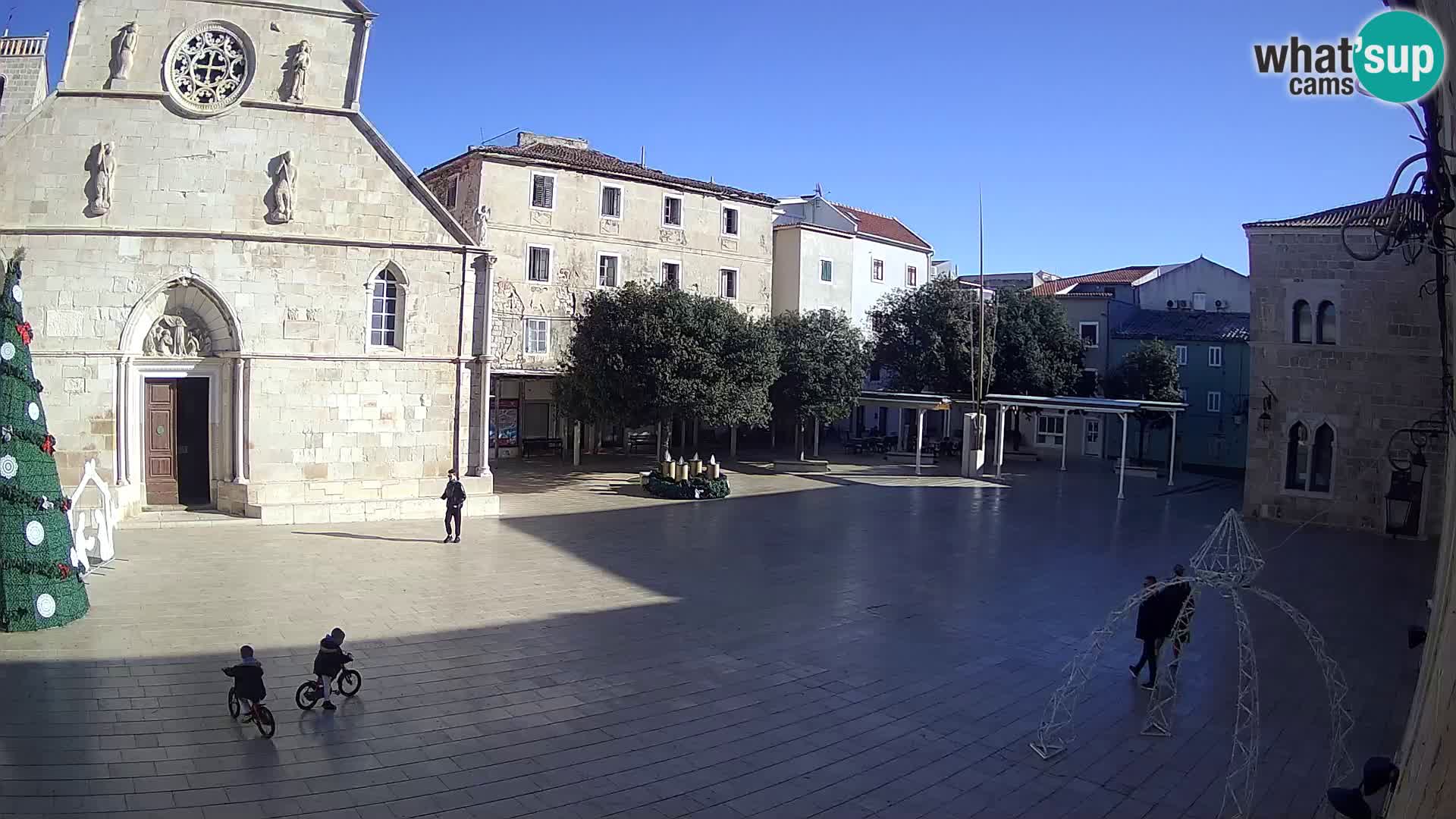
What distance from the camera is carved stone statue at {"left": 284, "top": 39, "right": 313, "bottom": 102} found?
2005 cm

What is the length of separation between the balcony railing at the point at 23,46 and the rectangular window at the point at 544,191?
1782 cm

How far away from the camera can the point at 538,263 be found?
32.2 metres

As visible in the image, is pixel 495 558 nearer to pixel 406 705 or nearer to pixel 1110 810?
pixel 406 705

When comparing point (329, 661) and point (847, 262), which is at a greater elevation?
point (847, 262)

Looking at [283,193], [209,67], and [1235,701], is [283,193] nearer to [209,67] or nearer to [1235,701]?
[209,67]

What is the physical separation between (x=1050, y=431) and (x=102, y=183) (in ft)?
134

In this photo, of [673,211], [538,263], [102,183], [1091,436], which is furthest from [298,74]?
[1091,436]

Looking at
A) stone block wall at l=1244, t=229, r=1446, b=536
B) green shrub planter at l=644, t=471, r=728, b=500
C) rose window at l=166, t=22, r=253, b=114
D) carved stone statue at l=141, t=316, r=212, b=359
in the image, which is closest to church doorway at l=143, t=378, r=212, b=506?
carved stone statue at l=141, t=316, r=212, b=359

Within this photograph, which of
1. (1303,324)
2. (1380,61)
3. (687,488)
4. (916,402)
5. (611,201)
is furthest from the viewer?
(916,402)

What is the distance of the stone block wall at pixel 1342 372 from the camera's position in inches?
904

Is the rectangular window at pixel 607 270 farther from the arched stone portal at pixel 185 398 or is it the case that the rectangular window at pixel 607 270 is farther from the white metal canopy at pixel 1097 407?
the arched stone portal at pixel 185 398

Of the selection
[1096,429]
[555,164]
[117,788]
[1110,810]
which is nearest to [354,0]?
[555,164]

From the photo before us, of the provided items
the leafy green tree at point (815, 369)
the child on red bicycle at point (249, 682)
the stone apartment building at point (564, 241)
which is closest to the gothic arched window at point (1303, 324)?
the leafy green tree at point (815, 369)

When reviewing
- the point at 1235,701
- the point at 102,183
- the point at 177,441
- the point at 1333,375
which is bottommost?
the point at 1235,701
